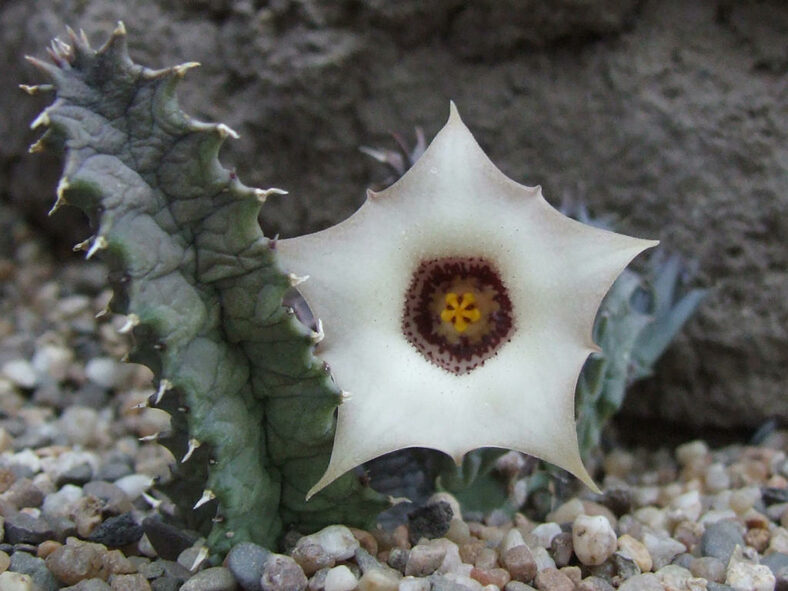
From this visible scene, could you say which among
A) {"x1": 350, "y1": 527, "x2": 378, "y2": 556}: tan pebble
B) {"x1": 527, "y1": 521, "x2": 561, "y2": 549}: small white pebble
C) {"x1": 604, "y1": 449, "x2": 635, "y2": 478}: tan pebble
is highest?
{"x1": 350, "y1": 527, "x2": 378, "y2": 556}: tan pebble

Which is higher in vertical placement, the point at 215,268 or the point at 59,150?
the point at 59,150

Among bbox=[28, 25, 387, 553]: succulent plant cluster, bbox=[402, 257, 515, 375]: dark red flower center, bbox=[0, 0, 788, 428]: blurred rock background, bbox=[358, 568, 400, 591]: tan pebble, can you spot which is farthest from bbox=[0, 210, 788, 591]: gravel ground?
bbox=[0, 0, 788, 428]: blurred rock background

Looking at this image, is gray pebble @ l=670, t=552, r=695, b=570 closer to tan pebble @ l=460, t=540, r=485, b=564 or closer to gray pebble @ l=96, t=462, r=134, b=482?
tan pebble @ l=460, t=540, r=485, b=564

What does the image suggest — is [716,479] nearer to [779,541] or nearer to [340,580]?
[779,541]

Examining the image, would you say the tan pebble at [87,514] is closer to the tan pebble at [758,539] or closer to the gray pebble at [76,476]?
the gray pebble at [76,476]

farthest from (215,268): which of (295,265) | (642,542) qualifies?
(642,542)

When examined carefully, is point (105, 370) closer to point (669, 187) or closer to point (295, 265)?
point (295, 265)

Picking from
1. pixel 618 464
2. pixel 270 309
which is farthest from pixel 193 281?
pixel 618 464

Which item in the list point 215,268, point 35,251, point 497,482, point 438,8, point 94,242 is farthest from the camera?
point 35,251
